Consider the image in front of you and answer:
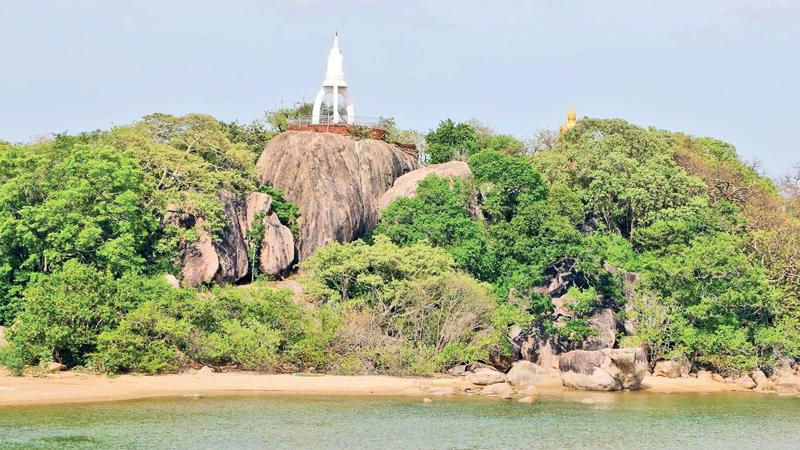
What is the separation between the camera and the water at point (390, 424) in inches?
1304

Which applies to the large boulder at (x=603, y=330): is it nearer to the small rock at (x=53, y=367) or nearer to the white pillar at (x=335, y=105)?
the white pillar at (x=335, y=105)

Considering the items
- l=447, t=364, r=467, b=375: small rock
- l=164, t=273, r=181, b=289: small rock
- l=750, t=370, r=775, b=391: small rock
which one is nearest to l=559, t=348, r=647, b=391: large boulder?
l=447, t=364, r=467, b=375: small rock

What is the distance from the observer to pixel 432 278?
47.8 meters

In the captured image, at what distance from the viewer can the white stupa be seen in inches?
→ 2425

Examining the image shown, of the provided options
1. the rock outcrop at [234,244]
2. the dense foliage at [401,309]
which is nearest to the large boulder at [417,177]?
the rock outcrop at [234,244]

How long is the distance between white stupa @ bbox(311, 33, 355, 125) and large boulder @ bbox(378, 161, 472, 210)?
16.5 feet

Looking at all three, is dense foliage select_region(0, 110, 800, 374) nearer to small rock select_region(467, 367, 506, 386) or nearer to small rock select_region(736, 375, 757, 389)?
small rock select_region(736, 375, 757, 389)

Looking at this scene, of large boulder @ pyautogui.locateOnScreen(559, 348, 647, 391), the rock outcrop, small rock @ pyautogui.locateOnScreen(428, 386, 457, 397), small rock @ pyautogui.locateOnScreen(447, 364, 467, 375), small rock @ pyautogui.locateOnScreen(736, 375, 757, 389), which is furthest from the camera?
small rock @ pyautogui.locateOnScreen(736, 375, 757, 389)

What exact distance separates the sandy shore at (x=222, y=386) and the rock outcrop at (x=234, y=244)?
678 centimetres

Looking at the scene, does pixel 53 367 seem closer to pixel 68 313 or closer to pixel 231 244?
pixel 68 313

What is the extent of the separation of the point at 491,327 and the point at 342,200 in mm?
11892

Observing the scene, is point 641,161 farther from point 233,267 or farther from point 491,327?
point 233,267

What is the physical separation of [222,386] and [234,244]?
1102 cm

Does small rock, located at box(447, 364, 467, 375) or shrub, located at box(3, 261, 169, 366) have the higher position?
shrub, located at box(3, 261, 169, 366)
